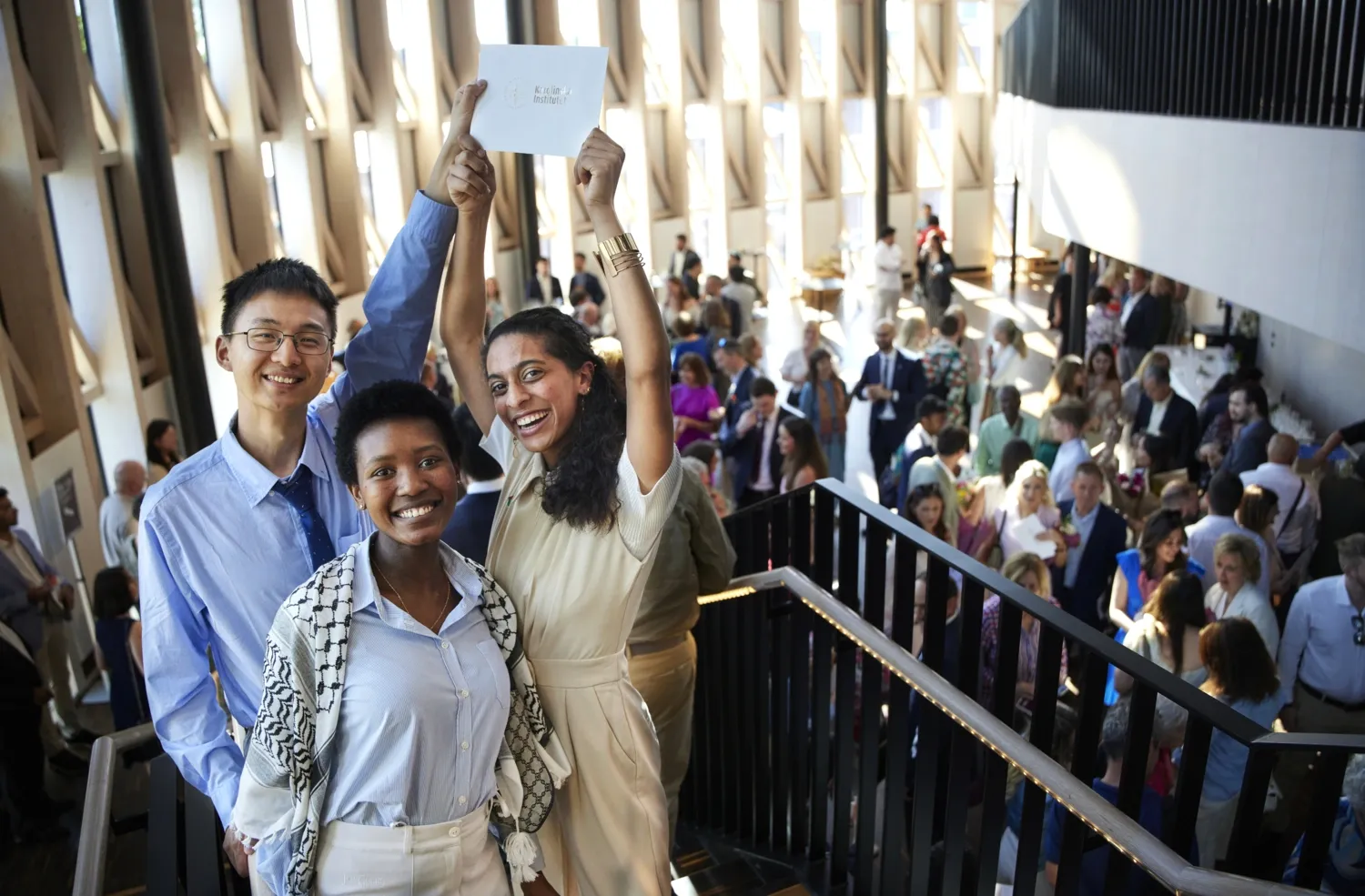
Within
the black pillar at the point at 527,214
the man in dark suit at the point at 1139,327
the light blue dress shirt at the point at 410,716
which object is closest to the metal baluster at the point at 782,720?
the light blue dress shirt at the point at 410,716

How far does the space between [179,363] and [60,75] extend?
2536 millimetres

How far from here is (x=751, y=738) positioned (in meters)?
4.39

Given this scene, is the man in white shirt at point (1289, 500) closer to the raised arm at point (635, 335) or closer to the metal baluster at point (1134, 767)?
the metal baluster at point (1134, 767)

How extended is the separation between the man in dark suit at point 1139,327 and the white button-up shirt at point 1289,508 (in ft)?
19.0

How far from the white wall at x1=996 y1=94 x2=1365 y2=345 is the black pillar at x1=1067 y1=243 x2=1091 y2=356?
2121mm

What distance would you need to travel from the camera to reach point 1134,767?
248 centimetres

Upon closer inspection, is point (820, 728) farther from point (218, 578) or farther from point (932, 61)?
point (932, 61)

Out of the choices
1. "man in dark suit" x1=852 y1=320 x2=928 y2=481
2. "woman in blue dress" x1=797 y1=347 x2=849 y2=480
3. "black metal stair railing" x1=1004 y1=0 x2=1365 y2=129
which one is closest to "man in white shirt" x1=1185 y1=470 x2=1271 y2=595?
"black metal stair railing" x1=1004 y1=0 x2=1365 y2=129

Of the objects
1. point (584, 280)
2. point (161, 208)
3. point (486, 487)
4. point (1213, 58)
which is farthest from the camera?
point (584, 280)

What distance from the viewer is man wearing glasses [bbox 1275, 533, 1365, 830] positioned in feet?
17.1

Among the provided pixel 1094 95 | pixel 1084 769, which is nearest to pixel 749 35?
pixel 1094 95

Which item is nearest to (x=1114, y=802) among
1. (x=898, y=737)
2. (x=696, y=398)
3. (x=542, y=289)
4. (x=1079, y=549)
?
(x=898, y=737)

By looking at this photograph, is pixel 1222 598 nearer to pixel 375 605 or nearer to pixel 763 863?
pixel 763 863

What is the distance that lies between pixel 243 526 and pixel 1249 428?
6.86 meters
